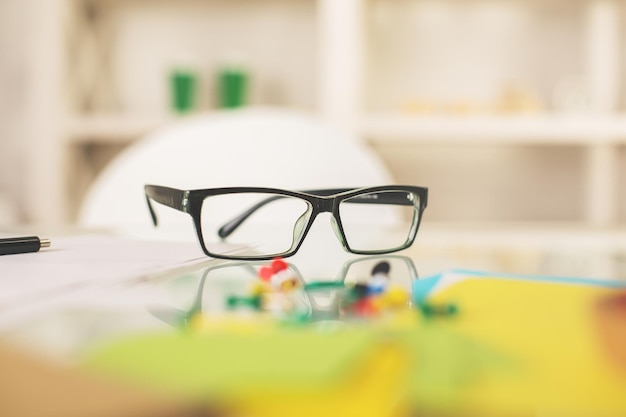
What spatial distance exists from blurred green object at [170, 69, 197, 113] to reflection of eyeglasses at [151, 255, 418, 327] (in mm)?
1657

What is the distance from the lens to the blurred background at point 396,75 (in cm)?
206

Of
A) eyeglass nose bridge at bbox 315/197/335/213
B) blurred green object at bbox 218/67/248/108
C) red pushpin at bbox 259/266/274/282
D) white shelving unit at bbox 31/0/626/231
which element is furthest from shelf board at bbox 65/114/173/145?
red pushpin at bbox 259/266/274/282

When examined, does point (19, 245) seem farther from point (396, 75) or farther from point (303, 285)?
point (396, 75)

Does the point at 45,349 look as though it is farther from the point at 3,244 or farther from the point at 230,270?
the point at 3,244

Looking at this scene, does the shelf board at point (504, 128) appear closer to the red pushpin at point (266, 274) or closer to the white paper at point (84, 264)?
the white paper at point (84, 264)

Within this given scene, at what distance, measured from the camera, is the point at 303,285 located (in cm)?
30

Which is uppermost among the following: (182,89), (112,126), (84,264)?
(182,89)

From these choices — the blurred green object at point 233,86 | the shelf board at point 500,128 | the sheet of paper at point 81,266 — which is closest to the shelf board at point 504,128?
the shelf board at point 500,128

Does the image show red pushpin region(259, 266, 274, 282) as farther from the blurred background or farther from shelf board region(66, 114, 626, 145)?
the blurred background

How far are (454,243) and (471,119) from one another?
137 centimetres

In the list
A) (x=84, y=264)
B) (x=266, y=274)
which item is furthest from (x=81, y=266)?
(x=266, y=274)

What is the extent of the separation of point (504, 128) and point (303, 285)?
171 centimetres

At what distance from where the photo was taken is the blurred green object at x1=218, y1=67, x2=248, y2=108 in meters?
1.99

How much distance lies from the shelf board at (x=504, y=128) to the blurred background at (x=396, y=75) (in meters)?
0.13
